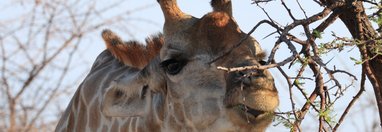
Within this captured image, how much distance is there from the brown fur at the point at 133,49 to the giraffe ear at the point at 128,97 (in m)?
0.43

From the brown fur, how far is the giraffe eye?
808mm

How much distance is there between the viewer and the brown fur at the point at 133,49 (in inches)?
249

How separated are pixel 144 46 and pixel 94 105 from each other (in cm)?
57

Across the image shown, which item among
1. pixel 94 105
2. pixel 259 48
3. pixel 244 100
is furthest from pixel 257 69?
pixel 94 105

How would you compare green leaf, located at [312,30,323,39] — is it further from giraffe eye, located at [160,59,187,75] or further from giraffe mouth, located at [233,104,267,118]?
giraffe eye, located at [160,59,187,75]

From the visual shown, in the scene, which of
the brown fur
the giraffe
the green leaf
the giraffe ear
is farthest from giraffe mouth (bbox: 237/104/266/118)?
the brown fur

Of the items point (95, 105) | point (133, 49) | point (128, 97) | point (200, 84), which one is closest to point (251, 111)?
point (200, 84)

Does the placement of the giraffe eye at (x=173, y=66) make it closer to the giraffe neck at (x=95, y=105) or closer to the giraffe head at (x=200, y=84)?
the giraffe head at (x=200, y=84)

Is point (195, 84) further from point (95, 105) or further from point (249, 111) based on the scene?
point (95, 105)

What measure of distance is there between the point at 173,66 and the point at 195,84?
210 mm

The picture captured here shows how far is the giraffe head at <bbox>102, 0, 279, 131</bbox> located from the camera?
16.2 ft

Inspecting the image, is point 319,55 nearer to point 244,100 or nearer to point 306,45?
point 306,45

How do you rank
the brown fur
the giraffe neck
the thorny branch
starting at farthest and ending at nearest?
the giraffe neck → the brown fur → the thorny branch

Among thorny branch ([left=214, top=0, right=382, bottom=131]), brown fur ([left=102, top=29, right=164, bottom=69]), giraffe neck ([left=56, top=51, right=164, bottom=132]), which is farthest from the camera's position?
giraffe neck ([left=56, top=51, right=164, bottom=132])
